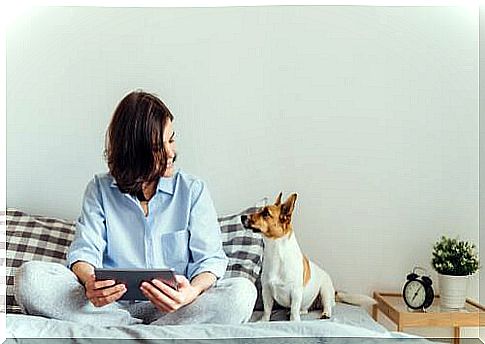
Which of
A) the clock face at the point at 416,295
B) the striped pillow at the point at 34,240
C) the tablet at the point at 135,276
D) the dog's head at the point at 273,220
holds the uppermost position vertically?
the dog's head at the point at 273,220

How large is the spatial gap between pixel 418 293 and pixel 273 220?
0.41m

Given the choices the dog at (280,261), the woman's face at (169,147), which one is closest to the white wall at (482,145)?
the dog at (280,261)

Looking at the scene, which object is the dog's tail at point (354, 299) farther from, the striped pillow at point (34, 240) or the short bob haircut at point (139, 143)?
the striped pillow at point (34, 240)

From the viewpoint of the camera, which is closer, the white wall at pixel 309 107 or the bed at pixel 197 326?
the bed at pixel 197 326

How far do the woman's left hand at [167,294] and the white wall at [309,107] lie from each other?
43cm

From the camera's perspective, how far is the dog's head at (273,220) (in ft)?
7.03

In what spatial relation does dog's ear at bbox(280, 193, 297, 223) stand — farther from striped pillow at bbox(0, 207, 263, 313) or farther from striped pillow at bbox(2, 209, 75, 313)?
striped pillow at bbox(2, 209, 75, 313)

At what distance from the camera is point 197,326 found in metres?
1.78

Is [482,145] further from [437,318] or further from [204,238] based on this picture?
[204,238]

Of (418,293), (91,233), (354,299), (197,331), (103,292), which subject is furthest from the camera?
(354,299)

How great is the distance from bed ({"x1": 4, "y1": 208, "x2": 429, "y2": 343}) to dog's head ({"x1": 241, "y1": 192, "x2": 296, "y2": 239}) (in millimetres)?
82

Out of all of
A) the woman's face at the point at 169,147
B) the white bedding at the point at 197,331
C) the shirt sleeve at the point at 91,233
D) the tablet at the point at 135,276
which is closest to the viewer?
the white bedding at the point at 197,331

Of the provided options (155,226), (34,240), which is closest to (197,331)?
(155,226)

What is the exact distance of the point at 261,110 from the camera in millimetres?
2350
